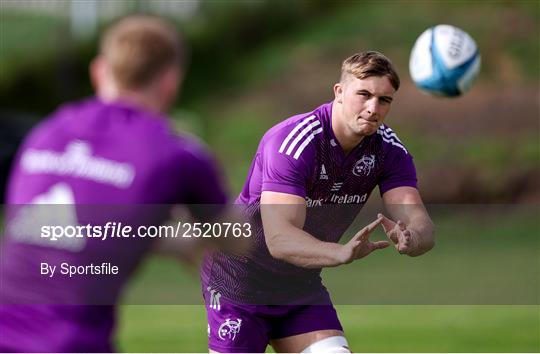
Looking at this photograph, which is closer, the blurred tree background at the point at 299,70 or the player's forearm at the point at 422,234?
the player's forearm at the point at 422,234

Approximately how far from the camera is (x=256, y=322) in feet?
22.0

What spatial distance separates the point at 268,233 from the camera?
19.6 ft

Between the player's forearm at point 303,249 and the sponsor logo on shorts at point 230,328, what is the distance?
3.13ft

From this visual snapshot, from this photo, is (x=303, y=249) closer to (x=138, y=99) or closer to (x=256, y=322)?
(x=256, y=322)

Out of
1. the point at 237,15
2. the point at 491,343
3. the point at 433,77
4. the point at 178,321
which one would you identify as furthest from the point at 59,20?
the point at 433,77

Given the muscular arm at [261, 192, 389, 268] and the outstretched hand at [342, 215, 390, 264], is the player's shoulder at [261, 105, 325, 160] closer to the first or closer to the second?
the muscular arm at [261, 192, 389, 268]

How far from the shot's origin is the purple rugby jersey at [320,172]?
19.6 feet

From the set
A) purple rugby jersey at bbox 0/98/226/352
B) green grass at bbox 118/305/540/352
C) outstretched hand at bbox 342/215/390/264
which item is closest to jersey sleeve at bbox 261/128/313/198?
outstretched hand at bbox 342/215/390/264

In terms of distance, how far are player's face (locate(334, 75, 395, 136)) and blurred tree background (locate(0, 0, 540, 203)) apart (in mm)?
8002

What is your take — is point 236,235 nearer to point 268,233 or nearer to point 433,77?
point 268,233

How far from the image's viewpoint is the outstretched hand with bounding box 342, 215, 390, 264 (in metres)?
5.40

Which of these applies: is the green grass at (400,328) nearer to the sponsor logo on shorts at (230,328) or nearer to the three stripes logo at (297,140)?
the sponsor logo on shorts at (230,328)

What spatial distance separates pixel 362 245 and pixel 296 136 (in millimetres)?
830

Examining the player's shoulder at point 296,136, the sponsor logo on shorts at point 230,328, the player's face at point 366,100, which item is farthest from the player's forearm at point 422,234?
the sponsor logo on shorts at point 230,328
